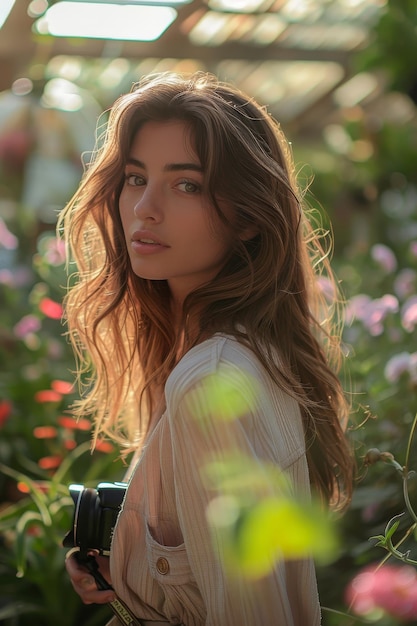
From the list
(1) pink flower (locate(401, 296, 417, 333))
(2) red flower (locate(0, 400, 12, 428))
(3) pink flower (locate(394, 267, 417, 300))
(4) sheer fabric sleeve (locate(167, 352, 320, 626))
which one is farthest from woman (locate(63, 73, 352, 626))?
(3) pink flower (locate(394, 267, 417, 300))

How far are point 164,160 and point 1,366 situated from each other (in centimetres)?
191

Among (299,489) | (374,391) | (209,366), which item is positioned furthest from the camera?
(374,391)

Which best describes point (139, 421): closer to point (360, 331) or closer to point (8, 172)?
point (360, 331)

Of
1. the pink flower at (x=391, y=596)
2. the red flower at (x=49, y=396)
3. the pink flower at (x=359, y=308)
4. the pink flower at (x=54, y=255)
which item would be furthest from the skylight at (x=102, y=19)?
the pink flower at (x=391, y=596)

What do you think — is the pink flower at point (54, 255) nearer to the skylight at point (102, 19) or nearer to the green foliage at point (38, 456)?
the green foliage at point (38, 456)

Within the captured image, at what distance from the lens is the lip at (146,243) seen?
1234 mm

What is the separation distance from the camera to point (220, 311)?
1238 millimetres

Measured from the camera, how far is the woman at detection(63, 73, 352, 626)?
105 centimetres

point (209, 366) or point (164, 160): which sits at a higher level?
point (164, 160)

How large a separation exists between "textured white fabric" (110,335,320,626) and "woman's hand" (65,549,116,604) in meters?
0.05

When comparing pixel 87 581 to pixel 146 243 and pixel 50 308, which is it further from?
pixel 50 308

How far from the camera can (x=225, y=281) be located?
1267mm

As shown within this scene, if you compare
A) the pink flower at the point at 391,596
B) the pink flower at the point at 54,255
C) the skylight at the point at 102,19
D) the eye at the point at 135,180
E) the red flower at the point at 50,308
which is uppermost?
the skylight at the point at 102,19

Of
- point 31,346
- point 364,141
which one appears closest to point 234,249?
point 31,346
